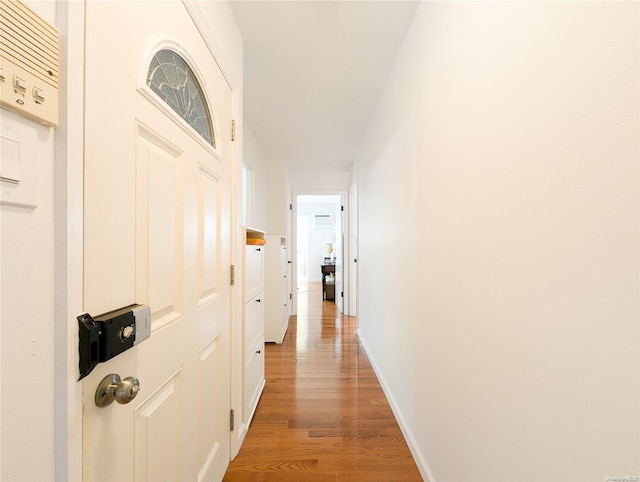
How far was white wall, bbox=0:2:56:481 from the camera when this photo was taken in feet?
1.38

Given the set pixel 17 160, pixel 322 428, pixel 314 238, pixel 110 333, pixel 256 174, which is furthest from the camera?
pixel 314 238

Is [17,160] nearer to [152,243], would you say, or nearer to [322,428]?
[152,243]

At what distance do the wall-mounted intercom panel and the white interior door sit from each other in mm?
36

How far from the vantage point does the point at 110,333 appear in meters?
0.59

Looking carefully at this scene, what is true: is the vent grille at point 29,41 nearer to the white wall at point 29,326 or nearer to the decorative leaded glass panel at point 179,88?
the white wall at point 29,326

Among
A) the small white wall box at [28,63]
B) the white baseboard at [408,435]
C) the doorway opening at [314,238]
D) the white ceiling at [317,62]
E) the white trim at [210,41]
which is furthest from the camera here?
the doorway opening at [314,238]

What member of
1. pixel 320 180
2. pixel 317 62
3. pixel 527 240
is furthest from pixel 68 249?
pixel 320 180

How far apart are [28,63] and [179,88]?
0.61 m

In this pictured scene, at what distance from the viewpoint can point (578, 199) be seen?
0.58m

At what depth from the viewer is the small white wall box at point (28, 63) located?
16.1 inches

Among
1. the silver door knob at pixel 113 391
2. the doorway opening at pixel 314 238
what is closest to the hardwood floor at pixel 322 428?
the silver door knob at pixel 113 391

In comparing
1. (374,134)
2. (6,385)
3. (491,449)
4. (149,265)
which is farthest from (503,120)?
(374,134)

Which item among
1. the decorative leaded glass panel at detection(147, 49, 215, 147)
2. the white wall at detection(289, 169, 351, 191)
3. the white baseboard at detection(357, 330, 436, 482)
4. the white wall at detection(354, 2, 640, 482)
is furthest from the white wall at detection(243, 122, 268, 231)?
the white baseboard at detection(357, 330, 436, 482)

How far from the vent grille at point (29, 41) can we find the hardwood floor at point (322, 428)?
1.77 m
